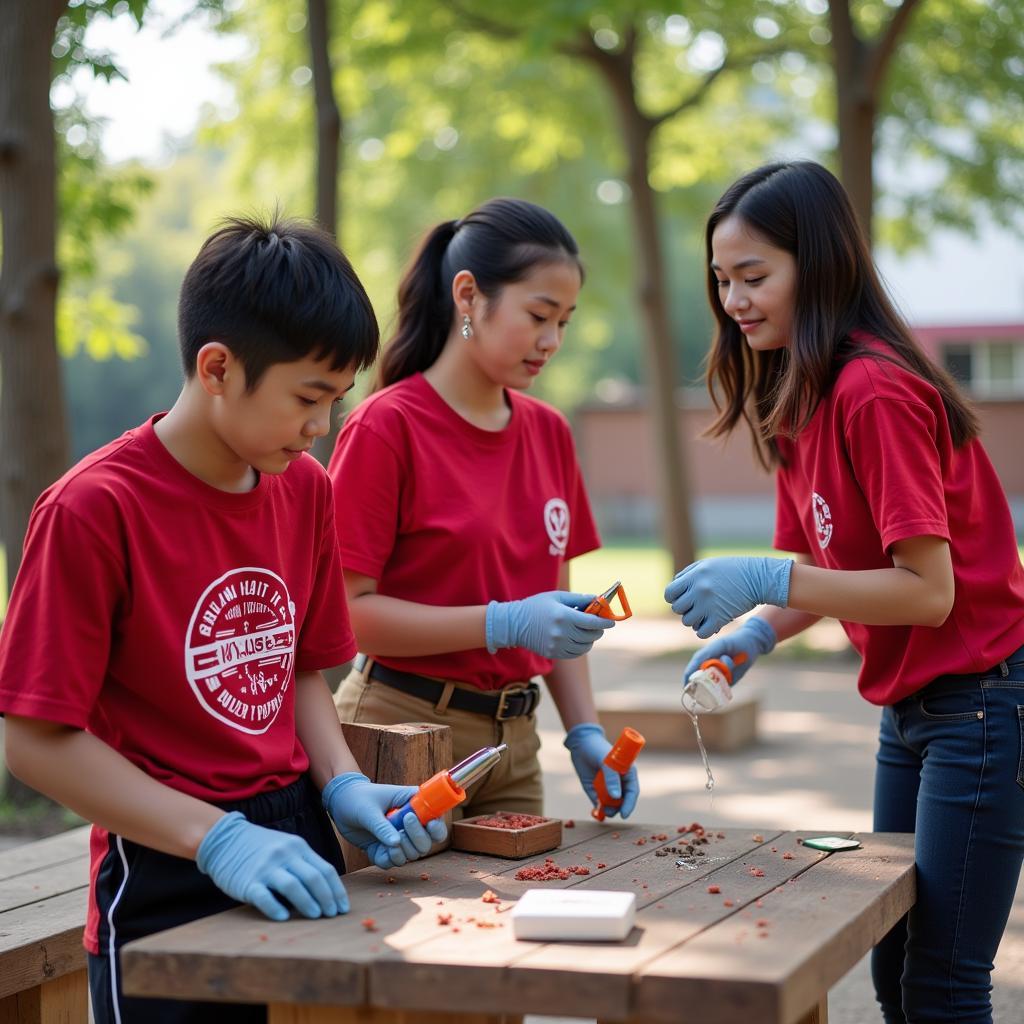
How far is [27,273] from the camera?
5.79 m

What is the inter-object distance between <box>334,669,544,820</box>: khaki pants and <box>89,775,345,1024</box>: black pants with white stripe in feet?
2.64

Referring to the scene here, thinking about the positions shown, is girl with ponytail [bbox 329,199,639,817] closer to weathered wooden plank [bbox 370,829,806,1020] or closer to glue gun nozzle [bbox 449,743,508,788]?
glue gun nozzle [bbox 449,743,508,788]

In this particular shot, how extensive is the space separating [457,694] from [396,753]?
1.41ft

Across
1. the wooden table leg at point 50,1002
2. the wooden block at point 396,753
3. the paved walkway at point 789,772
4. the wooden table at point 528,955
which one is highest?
the wooden block at point 396,753

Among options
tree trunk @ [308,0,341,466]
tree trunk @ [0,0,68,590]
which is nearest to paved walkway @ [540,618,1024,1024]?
tree trunk @ [308,0,341,466]

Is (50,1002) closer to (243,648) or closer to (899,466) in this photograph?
(243,648)

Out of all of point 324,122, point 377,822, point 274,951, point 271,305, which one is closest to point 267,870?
point 274,951

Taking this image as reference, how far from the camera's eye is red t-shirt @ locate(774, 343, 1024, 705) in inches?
95.3

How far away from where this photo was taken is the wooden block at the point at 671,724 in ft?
23.0

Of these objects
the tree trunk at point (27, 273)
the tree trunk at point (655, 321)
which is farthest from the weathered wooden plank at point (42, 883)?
the tree trunk at point (655, 321)

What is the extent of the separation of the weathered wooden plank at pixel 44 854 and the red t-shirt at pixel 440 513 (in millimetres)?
887

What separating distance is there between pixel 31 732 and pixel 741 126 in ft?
44.8

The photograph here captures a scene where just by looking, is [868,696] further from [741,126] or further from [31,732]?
[741,126]

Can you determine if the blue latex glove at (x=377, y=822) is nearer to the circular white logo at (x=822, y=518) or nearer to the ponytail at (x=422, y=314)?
the circular white logo at (x=822, y=518)
